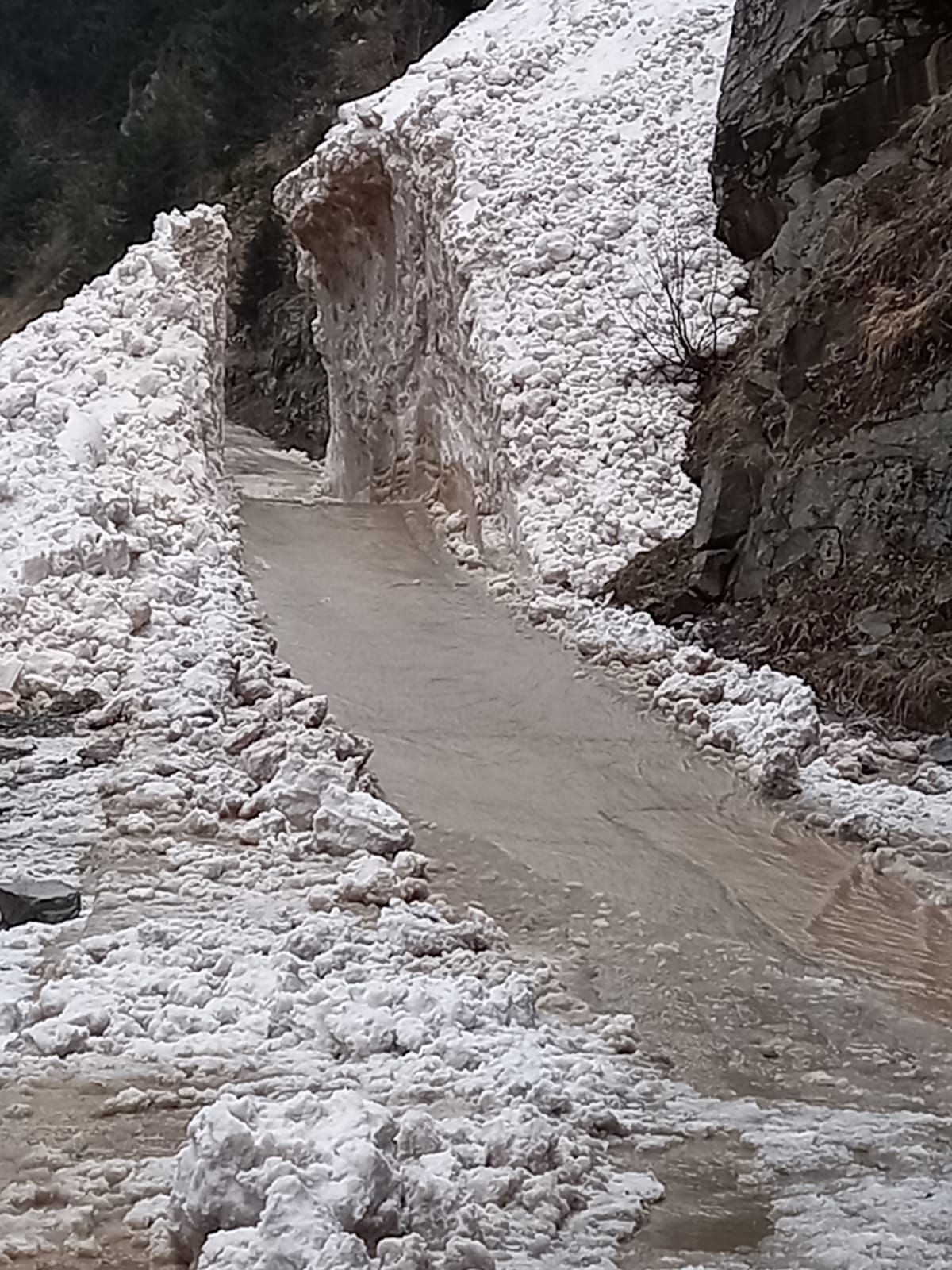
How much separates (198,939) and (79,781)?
6.59 feet

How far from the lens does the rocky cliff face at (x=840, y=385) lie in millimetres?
7379

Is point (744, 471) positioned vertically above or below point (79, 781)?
above

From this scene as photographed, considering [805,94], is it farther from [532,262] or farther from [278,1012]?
[278,1012]

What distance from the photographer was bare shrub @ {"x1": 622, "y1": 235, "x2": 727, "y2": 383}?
11180 mm

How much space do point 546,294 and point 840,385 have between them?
13.8ft

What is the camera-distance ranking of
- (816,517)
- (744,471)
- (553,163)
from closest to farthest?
1. (816,517)
2. (744,471)
3. (553,163)

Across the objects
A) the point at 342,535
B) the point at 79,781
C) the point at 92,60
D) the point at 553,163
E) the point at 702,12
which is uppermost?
the point at 92,60

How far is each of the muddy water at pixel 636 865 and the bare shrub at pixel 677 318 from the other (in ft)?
9.59

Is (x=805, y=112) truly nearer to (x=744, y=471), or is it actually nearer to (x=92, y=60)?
(x=744, y=471)

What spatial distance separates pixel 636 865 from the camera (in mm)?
5430

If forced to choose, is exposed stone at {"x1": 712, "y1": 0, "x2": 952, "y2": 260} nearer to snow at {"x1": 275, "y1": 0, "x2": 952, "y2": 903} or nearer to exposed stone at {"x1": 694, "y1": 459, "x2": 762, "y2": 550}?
snow at {"x1": 275, "y1": 0, "x2": 952, "y2": 903}

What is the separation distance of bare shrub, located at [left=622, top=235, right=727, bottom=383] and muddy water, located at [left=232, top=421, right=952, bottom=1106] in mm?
2924

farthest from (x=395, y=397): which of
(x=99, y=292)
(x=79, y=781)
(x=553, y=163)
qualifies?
(x=79, y=781)

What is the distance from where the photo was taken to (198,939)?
395 centimetres
